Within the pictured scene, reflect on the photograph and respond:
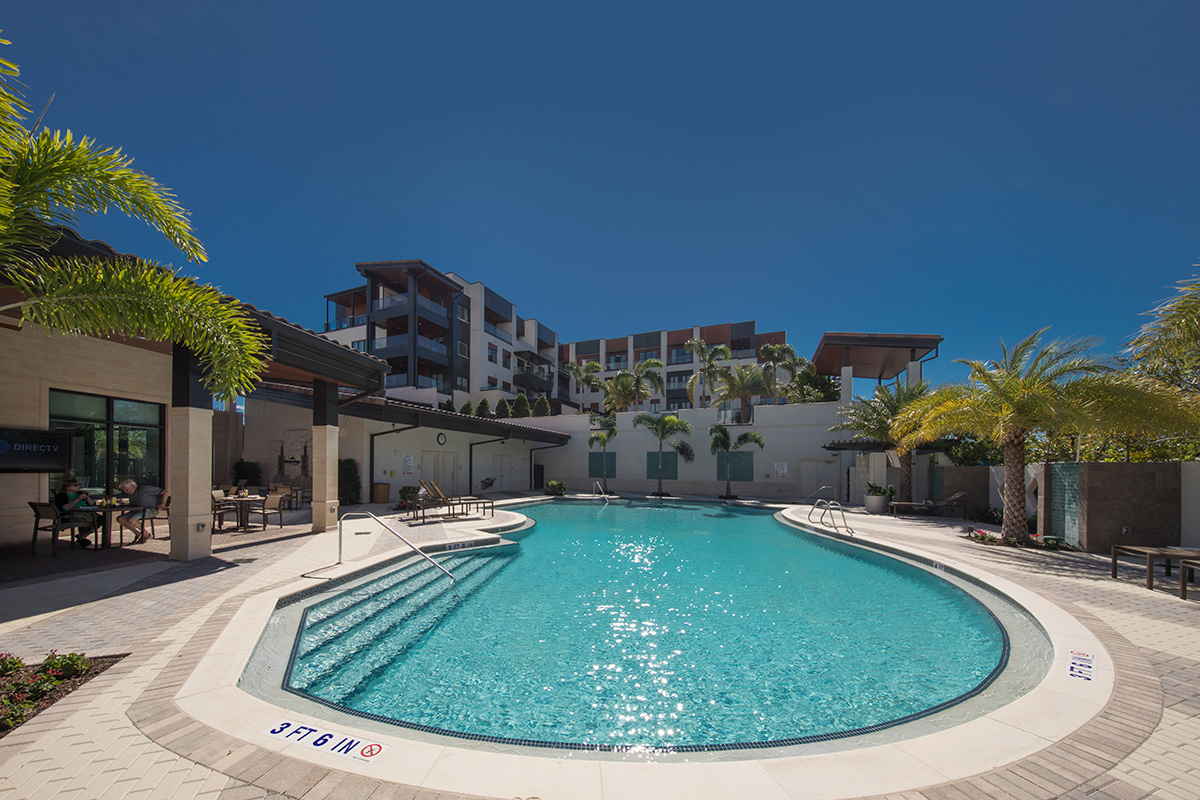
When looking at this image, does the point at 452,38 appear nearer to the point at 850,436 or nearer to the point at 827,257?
the point at 827,257

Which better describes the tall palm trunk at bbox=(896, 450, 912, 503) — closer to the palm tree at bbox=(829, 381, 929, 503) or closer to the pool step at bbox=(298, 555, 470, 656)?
the palm tree at bbox=(829, 381, 929, 503)

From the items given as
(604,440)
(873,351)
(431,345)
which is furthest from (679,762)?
(431,345)

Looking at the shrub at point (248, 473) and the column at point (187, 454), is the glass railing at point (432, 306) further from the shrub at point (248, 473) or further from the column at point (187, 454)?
the column at point (187, 454)

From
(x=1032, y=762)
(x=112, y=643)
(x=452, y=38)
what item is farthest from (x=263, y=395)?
(x=1032, y=762)

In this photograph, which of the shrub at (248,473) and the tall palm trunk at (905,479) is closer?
the shrub at (248,473)

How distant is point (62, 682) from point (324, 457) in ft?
26.0

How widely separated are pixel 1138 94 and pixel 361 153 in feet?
61.5

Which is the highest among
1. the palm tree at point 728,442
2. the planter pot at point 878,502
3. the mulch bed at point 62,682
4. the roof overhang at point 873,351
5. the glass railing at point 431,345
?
the glass railing at point 431,345

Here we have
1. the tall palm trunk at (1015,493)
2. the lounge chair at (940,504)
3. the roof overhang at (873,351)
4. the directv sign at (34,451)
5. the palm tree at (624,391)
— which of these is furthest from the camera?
the palm tree at (624,391)

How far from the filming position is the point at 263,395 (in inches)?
611

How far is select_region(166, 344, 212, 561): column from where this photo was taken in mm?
7316

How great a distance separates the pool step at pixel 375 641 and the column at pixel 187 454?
3541 mm

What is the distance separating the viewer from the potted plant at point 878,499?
60.0 feet

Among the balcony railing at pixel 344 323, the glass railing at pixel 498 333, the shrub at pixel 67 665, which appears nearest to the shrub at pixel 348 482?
the shrub at pixel 67 665
